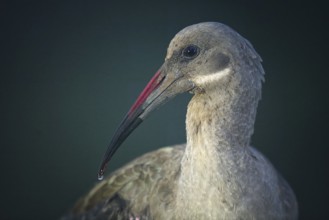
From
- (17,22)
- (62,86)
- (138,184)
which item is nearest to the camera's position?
(138,184)

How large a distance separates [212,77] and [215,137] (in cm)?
16

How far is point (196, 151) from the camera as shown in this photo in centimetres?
130

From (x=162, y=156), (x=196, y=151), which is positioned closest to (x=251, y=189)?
(x=196, y=151)

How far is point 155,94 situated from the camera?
4.35 feet

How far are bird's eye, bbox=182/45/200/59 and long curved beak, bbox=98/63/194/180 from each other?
0.19ft

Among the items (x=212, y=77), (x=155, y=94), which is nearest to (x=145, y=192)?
(x=155, y=94)

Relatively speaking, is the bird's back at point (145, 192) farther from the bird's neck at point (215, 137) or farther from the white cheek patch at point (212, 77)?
the white cheek patch at point (212, 77)

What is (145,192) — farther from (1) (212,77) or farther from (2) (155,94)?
(1) (212,77)

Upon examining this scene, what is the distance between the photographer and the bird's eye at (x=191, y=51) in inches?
49.7

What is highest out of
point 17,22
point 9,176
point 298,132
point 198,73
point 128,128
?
point 17,22

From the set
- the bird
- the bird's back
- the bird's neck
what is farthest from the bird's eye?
the bird's back

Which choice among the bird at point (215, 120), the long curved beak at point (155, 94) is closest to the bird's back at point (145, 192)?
the bird at point (215, 120)

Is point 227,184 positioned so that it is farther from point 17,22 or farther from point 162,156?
point 17,22

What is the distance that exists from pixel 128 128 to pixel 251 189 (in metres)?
0.39
